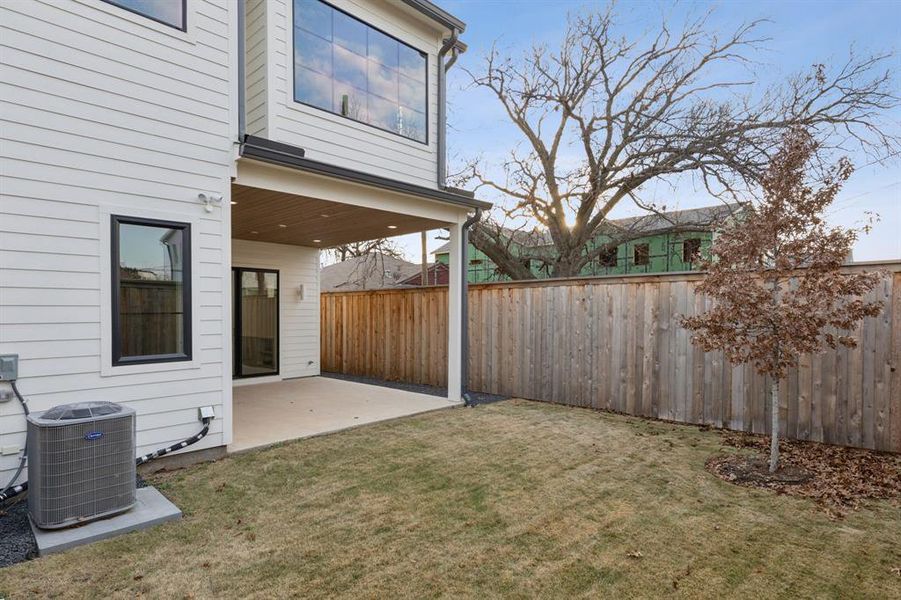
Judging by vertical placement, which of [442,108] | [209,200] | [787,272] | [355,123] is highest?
[442,108]

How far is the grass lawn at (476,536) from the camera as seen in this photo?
2498 millimetres

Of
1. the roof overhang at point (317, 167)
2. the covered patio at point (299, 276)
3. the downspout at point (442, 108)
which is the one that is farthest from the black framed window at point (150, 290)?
the downspout at point (442, 108)

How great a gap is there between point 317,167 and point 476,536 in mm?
3963

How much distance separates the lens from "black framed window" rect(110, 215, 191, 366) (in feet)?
12.9

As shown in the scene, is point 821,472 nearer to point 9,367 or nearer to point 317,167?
point 317,167

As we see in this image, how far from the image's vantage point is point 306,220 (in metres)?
6.84

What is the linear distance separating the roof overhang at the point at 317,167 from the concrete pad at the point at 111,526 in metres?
3.09

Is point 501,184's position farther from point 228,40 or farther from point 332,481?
point 332,481

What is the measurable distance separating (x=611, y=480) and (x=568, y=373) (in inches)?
129

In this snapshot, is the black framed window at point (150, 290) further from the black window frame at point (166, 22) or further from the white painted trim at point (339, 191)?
the black window frame at point (166, 22)

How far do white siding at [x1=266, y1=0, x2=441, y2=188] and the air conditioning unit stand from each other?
138 inches

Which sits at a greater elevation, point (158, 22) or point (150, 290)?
point (158, 22)

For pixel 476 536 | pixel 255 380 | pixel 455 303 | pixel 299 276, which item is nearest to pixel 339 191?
pixel 455 303

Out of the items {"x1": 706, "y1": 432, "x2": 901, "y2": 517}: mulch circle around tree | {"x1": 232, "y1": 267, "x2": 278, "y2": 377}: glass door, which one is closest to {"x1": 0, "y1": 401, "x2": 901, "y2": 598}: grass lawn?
{"x1": 706, "y1": 432, "x2": 901, "y2": 517}: mulch circle around tree
